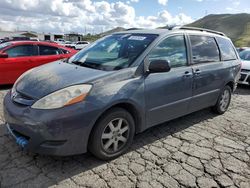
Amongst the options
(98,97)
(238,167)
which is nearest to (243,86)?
(238,167)

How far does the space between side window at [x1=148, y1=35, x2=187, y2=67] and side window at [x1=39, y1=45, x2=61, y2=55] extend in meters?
4.91

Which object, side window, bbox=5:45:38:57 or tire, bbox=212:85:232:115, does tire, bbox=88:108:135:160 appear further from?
side window, bbox=5:45:38:57

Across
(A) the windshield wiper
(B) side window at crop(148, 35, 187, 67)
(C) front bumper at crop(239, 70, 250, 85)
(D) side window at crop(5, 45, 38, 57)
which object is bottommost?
(C) front bumper at crop(239, 70, 250, 85)

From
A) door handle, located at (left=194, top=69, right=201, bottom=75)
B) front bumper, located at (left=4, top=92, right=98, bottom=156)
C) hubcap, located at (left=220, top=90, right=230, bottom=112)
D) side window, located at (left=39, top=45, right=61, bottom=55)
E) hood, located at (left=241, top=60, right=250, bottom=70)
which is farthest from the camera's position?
hood, located at (left=241, top=60, right=250, bottom=70)

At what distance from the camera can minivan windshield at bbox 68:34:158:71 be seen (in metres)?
3.33

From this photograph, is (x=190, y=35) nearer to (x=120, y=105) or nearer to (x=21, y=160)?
(x=120, y=105)

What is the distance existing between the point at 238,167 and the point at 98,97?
6.97 feet

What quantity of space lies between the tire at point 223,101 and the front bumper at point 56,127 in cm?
324

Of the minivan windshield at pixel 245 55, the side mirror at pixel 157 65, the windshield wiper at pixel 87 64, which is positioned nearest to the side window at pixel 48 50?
the windshield wiper at pixel 87 64

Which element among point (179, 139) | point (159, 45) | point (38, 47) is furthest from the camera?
point (38, 47)

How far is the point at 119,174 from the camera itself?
2855 mm

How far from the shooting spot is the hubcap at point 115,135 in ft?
9.85

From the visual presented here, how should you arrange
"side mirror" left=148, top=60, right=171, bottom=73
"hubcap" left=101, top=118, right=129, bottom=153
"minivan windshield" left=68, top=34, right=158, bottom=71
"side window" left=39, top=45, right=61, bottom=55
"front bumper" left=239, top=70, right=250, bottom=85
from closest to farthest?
"hubcap" left=101, top=118, right=129, bottom=153, "side mirror" left=148, top=60, right=171, bottom=73, "minivan windshield" left=68, top=34, right=158, bottom=71, "side window" left=39, top=45, right=61, bottom=55, "front bumper" left=239, top=70, right=250, bottom=85

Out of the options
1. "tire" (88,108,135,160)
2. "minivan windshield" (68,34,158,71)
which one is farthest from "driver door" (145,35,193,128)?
"tire" (88,108,135,160)
